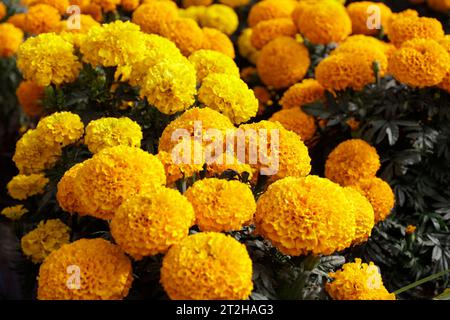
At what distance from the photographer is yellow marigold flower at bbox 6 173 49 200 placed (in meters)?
2.62

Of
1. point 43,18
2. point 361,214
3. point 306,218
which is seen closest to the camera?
point 306,218

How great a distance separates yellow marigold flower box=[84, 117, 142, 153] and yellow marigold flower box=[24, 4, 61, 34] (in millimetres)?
1334

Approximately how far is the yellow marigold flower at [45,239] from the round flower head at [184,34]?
4.15 feet

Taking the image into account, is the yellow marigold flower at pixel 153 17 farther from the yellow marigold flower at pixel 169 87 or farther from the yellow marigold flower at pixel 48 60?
the yellow marigold flower at pixel 169 87

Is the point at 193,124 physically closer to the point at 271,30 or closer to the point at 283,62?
the point at 283,62

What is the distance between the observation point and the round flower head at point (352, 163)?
263cm

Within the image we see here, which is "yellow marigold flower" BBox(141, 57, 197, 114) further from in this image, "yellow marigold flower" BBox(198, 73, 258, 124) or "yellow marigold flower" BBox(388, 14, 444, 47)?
"yellow marigold flower" BBox(388, 14, 444, 47)

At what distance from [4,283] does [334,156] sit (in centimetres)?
196

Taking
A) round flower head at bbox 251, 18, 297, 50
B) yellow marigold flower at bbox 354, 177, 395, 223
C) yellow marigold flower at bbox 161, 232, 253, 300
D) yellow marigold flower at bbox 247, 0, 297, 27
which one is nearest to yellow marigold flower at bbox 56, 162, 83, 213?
yellow marigold flower at bbox 161, 232, 253, 300

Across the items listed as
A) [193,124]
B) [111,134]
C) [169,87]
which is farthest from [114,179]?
[169,87]

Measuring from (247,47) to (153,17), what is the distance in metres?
1.00

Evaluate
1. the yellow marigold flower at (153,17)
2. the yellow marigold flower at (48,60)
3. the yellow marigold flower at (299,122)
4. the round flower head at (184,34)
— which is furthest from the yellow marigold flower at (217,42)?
the yellow marigold flower at (48,60)

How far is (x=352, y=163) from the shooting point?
264cm

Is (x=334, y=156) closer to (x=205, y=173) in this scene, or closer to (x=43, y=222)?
(x=205, y=173)
